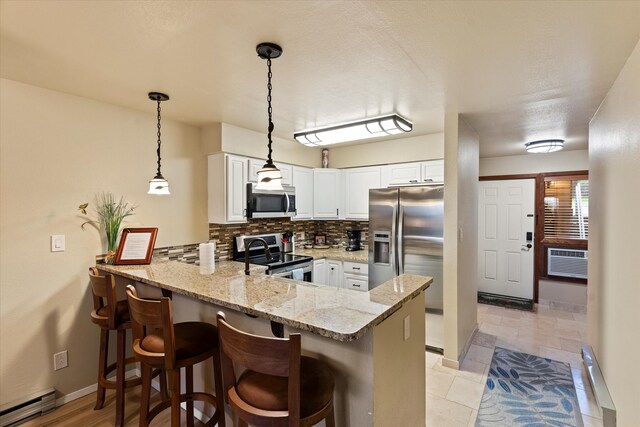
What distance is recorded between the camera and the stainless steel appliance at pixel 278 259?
356 centimetres

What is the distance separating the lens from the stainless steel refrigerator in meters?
3.37

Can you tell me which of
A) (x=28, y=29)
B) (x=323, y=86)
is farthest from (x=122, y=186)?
(x=323, y=86)

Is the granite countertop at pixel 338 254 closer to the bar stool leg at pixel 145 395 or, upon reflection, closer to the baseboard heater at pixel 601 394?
the baseboard heater at pixel 601 394

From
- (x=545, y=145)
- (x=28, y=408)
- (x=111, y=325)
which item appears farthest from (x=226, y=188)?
(x=545, y=145)

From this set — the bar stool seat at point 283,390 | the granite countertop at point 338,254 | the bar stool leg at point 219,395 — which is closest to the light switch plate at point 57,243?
the bar stool leg at point 219,395

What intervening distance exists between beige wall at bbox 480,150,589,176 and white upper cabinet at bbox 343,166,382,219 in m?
2.28

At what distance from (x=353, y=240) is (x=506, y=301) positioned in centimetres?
271

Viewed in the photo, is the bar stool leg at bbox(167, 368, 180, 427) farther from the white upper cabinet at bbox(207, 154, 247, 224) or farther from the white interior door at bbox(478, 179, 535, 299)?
the white interior door at bbox(478, 179, 535, 299)

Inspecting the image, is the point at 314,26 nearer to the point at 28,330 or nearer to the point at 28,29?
the point at 28,29

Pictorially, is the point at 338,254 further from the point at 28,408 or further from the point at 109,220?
the point at 28,408

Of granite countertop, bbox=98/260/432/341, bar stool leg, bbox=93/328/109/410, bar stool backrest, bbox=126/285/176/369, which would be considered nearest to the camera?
granite countertop, bbox=98/260/432/341

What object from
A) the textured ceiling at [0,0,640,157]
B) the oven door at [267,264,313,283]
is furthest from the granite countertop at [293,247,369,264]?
the textured ceiling at [0,0,640,157]

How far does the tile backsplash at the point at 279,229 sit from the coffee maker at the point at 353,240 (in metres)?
0.14

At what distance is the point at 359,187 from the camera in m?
4.55
